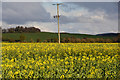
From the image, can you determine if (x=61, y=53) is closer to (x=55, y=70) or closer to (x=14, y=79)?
(x=55, y=70)

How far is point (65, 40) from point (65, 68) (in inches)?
863

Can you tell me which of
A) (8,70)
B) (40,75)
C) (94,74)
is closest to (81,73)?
(94,74)

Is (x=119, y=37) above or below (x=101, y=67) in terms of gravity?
above

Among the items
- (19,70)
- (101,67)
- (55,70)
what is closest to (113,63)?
(101,67)

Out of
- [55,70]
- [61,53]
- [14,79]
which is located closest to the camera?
[14,79]

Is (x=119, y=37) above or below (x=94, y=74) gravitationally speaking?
above

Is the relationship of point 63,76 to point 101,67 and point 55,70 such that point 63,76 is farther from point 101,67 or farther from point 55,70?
point 101,67

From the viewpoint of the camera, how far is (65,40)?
27.7 metres

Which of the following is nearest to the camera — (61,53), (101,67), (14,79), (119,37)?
(14,79)

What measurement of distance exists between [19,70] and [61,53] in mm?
4498

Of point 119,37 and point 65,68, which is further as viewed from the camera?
point 119,37

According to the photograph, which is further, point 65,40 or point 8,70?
point 65,40

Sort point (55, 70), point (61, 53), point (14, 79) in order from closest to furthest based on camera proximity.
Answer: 1. point (14, 79)
2. point (55, 70)
3. point (61, 53)

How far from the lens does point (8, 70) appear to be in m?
5.84
